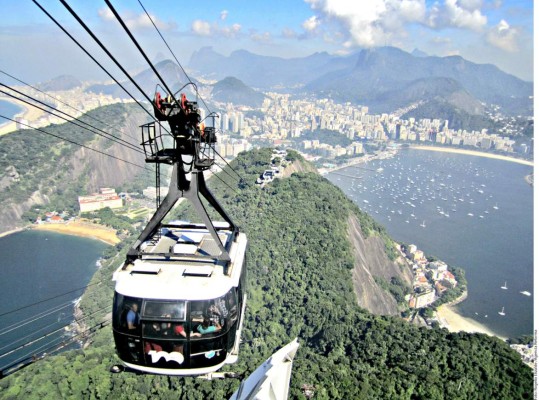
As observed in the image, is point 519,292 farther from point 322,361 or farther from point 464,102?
point 464,102

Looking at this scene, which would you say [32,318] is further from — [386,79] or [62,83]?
[386,79]

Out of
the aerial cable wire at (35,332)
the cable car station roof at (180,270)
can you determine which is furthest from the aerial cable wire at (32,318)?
the cable car station roof at (180,270)

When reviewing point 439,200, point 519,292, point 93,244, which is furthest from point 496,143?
point 93,244

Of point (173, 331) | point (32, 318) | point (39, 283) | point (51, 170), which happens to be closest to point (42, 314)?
point (32, 318)

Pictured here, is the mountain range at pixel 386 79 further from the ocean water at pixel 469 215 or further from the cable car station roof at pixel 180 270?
the cable car station roof at pixel 180 270

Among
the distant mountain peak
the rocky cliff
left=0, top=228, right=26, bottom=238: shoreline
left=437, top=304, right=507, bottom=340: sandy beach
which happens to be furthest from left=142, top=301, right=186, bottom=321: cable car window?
the distant mountain peak

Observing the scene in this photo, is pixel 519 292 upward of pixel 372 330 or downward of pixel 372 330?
downward
